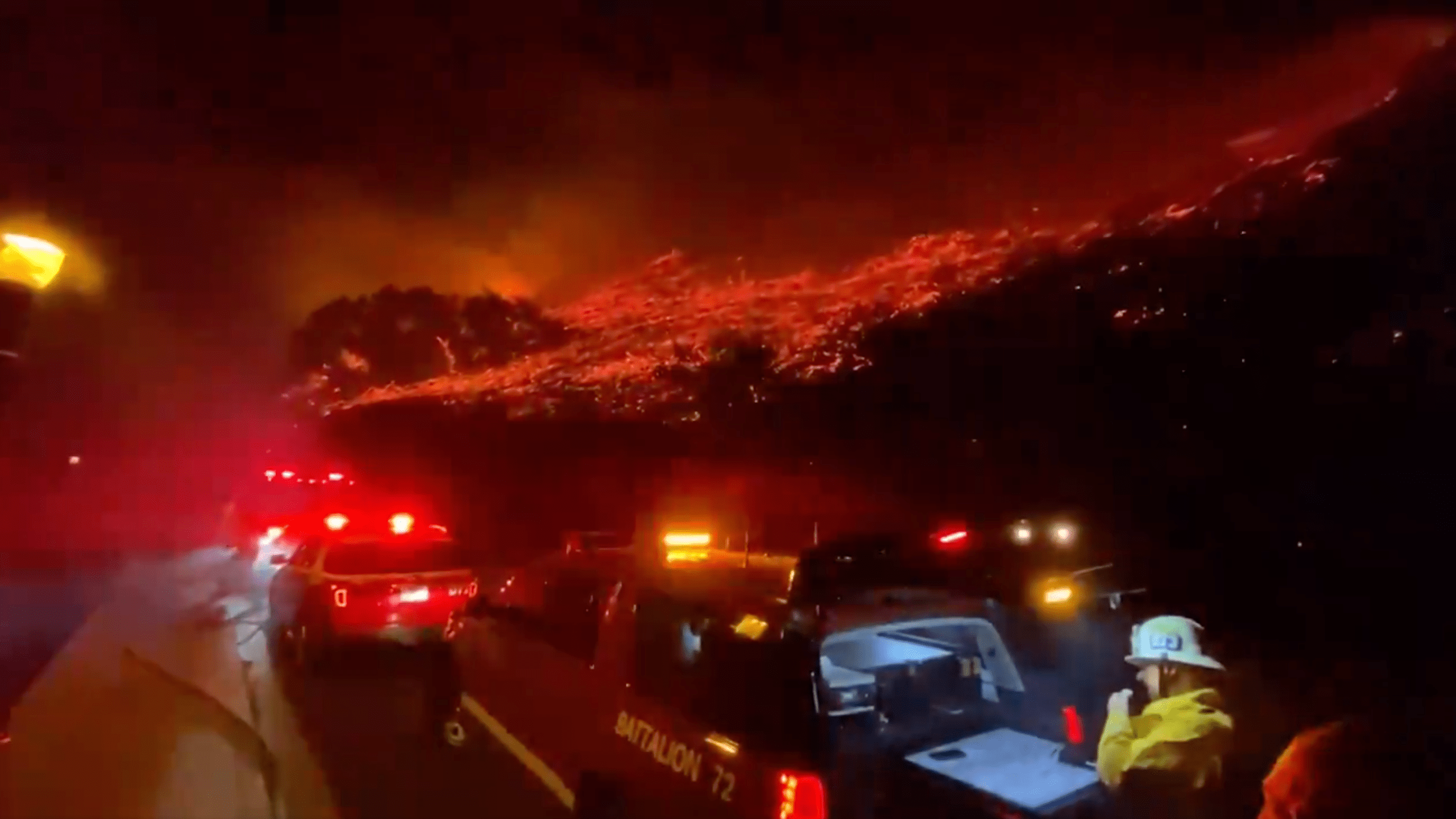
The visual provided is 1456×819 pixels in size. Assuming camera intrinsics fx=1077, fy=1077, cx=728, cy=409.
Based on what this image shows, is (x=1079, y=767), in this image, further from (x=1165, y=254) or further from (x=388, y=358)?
(x=388, y=358)

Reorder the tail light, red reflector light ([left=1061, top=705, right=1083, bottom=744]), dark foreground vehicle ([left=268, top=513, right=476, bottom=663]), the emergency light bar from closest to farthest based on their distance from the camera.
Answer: red reflector light ([left=1061, top=705, right=1083, bottom=744]) → the emergency light bar → dark foreground vehicle ([left=268, top=513, right=476, bottom=663]) → the tail light

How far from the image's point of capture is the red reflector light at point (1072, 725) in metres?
4.42

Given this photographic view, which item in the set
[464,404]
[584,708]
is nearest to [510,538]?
[464,404]

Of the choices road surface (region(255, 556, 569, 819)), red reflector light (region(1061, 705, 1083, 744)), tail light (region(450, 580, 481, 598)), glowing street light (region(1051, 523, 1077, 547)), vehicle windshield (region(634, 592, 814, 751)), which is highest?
glowing street light (region(1051, 523, 1077, 547))

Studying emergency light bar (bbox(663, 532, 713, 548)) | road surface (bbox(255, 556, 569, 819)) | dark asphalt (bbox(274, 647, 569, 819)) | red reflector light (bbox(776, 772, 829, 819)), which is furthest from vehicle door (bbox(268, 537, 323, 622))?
red reflector light (bbox(776, 772, 829, 819))

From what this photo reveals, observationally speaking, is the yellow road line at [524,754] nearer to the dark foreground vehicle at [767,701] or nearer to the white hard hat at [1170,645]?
the dark foreground vehicle at [767,701]

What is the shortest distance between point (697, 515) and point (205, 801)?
5022 millimetres

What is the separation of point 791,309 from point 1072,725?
15.9m

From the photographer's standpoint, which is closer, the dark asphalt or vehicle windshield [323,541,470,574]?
the dark asphalt

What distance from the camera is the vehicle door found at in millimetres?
10414

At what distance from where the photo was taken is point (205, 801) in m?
5.88

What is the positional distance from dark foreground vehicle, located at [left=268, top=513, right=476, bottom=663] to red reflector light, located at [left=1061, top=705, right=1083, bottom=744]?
272 inches

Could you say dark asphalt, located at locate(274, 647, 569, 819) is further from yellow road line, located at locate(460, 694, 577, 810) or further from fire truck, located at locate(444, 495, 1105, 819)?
fire truck, located at locate(444, 495, 1105, 819)

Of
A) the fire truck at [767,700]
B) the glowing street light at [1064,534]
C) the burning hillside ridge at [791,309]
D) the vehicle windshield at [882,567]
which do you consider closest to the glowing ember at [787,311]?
the burning hillside ridge at [791,309]
